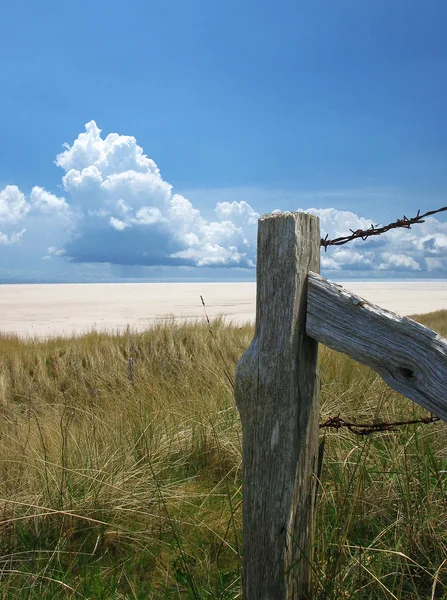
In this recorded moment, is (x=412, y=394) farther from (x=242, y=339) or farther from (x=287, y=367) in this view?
(x=242, y=339)

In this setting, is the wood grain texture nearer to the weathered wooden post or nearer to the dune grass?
the weathered wooden post

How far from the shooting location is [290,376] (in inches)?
62.2

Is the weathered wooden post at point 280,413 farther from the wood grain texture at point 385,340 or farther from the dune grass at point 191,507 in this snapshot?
the dune grass at point 191,507

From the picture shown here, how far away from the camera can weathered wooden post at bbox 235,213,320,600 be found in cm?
158

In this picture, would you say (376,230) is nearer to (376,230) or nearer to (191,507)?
(376,230)

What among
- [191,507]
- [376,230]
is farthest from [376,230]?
[191,507]

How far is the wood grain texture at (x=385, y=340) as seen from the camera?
1.40 m

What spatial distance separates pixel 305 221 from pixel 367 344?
448 millimetres

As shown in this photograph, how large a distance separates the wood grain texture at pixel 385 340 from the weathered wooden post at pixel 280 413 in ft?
0.28

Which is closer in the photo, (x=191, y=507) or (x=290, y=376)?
(x=290, y=376)

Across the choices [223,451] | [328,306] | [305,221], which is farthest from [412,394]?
[223,451]

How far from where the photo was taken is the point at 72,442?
3541mm

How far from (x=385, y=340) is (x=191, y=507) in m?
1.90

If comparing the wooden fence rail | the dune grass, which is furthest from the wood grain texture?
the dune grass
